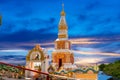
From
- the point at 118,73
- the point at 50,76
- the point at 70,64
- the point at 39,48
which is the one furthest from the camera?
the point at 118,73

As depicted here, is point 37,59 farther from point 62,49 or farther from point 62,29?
point 62,29

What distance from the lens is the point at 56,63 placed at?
22422mm

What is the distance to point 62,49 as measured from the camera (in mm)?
21938

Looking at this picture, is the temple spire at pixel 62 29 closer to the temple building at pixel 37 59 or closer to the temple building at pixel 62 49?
the temple building at pixel 62 49

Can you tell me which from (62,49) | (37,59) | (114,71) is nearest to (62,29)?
(62,49)

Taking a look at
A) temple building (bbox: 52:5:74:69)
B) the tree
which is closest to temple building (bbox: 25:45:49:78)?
temple building (bbox: 52:5:74:69)

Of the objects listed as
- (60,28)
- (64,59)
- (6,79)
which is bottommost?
(6,79)

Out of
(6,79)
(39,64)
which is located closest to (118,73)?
(39,64)

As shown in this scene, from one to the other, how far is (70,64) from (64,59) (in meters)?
0.59

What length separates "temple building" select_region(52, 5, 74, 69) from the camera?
70.8ft

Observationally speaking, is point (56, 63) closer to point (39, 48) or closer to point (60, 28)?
point (60, 28)

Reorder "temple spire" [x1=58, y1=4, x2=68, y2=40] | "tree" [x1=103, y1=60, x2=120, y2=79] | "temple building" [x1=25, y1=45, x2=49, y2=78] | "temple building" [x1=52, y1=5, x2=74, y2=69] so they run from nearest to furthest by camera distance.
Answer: "temple building" [x1=25, y1=45, x2=49, y2=78] → "temple building" [x1=52, y1=5, x2=74, y2=69] → "temple spire" [x1=58, y1=4, x2=68, y2=40] → "tree" [x1=103, y1=60, x2=120, y2=79]

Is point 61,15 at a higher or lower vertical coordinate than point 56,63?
higher

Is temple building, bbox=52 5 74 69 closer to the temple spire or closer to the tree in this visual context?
the temple spire
